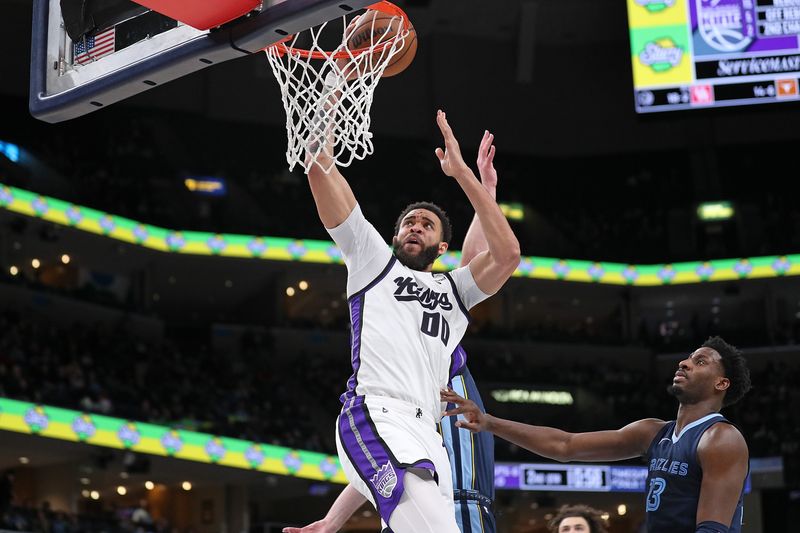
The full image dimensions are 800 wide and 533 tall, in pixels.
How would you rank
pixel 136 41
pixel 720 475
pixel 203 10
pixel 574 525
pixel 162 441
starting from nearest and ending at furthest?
pixel 203 10, pixel 720 475, pixel 136 41, pixel 574 525, pixel 162 441

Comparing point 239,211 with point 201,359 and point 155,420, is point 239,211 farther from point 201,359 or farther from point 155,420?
point 155,420

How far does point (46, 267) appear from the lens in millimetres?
26766

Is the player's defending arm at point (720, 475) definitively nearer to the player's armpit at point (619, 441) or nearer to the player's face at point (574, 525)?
the player's armpit at point (619, 441)

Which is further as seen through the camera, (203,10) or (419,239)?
(419,239)

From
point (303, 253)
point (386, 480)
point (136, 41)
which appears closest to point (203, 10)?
point (136, 41)

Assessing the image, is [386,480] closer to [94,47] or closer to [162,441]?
[94,47]

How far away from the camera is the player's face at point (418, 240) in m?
5.07

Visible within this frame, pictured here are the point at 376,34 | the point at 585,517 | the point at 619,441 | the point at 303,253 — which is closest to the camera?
the point at 619,441

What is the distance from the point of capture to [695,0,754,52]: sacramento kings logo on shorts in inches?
635

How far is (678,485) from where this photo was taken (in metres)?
4.82

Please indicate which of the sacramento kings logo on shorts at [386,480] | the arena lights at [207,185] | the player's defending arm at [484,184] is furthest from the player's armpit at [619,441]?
the arena lights at [207,185]

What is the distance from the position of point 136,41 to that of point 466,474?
96.0 inches

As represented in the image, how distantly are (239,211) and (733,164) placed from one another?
14.0 meters

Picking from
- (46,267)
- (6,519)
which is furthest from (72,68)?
(46,267)
